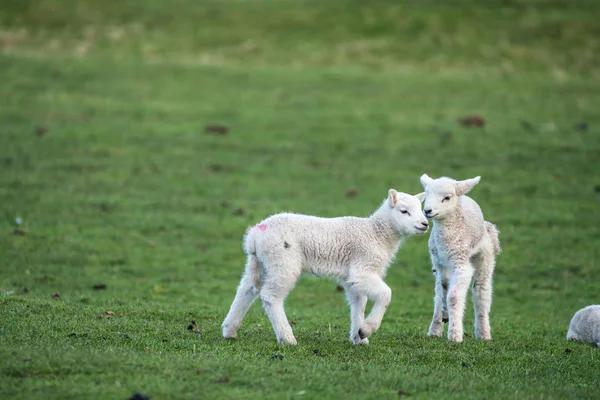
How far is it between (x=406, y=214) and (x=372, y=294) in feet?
4.04

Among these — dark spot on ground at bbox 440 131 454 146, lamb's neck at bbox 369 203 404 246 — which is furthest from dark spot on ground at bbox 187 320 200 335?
dark spot on ground at bbox 440 131 454 146

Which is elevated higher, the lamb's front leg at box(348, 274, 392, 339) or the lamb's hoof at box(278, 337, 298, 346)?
the lamb's front leg at box(348, 274, 392, 339)

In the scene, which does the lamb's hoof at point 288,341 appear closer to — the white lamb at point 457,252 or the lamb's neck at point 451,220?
the white lamb at point 457,252

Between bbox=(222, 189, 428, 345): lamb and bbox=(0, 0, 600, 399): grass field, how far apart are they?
47 cm

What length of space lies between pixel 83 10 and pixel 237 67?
12238mm

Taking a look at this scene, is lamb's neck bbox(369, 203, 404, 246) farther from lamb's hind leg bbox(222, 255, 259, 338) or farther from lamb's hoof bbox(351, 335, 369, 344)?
lamb's hind leg bbox(222, 255, 259, 338)

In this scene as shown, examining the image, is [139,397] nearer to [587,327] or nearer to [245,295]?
[245,295]

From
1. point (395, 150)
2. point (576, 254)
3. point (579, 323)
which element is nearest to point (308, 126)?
point (395, 150)

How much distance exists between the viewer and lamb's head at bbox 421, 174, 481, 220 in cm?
1250

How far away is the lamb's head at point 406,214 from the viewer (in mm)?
12062

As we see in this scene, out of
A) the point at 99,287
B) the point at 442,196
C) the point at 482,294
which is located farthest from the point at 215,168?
the point at 442,196

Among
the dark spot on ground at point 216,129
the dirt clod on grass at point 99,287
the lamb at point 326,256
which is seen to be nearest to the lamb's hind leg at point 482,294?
the lamb at point 326,256

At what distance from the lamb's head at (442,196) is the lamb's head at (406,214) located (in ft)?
0.81

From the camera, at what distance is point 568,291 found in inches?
733
